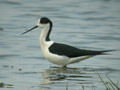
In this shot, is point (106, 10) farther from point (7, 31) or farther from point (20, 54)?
point (20, 54)

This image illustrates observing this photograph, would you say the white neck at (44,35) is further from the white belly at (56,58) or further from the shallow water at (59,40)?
the shallow water at (59,40)

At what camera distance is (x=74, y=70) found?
12.5m

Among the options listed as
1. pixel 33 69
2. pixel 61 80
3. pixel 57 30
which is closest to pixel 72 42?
pixel 57 30

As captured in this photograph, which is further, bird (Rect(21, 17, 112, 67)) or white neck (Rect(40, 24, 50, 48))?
white neck (Rect(40, 24, 50, 48))

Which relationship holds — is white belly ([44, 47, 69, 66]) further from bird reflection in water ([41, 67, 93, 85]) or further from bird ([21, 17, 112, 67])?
bird reflection in water ([41, 67, 93, 85])

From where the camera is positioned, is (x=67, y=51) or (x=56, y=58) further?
(x=67, y=51)

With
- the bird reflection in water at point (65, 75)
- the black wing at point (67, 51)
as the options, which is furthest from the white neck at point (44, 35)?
the bird reflection in water at point (65, 75)

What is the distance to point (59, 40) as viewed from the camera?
16438 mm

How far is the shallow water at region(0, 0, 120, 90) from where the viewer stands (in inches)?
440

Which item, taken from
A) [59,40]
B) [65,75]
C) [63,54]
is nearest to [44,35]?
[63,54]

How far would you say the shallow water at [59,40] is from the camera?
11.2 meters

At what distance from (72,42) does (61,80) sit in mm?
5291

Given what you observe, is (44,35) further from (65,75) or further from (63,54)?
(65,75)

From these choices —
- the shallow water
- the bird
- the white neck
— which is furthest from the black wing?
the shallow water
